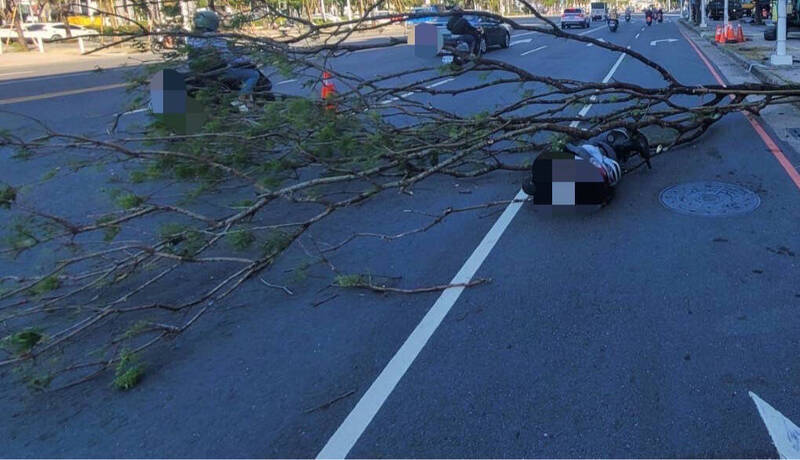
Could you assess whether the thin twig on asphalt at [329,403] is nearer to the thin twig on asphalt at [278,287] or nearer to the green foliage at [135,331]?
the green foliage at [135,331]

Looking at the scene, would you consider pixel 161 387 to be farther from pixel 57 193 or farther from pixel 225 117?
pixel 57 193

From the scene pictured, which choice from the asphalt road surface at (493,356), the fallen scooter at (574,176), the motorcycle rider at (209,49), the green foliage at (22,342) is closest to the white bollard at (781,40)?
the asphalt road surface at (493,356)

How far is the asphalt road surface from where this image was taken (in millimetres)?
3107

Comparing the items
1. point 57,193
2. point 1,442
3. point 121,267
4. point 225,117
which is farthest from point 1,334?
point 57,193

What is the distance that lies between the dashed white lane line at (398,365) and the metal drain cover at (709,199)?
1.90 metres

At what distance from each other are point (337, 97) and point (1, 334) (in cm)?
355

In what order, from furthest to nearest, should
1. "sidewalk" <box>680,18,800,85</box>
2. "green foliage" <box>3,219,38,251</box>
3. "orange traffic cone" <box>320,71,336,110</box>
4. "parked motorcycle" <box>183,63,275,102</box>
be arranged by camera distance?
"sidewalk" <box>680,18,800,85</box>
"parked motorcycle" <box>183,63,275,102</box>
"orange traffic cone" <box>320,71,336,110</box>
"green foliage" <box>3,219,38,251</box>

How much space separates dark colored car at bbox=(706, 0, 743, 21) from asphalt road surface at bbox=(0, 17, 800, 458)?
49.9m

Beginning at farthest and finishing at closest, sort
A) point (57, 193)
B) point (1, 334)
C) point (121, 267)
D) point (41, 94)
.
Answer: point (41, 94) < point (57, 193) < point (121, 267) < point (1, 334)

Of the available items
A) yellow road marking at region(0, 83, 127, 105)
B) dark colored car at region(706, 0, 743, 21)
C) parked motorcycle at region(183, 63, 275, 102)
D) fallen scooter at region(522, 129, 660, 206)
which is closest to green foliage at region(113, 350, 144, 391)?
parked motorcycle at region(183, 63, 275, 102)

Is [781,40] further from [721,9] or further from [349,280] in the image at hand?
[721,9]

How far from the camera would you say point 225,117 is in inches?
254

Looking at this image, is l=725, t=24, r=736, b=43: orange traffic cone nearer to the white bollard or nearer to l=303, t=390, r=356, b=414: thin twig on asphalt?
the white bollard

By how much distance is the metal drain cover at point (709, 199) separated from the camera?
6.02 metres
